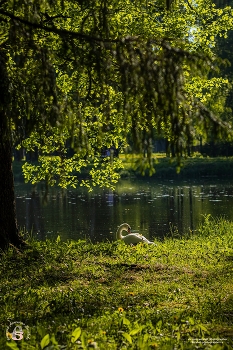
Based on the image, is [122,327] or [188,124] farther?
[188,124]

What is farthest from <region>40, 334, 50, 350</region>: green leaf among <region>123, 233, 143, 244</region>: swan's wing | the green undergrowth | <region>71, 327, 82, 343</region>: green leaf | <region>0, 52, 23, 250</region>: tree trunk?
<region>123, 233, 143, 244</region>: swan's wing

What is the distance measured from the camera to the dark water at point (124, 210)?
73.8ft

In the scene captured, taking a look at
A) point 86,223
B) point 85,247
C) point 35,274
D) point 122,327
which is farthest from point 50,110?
point 86,223

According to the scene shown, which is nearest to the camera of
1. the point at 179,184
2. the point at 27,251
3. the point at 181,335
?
the point at 181,335

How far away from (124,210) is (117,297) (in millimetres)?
20660

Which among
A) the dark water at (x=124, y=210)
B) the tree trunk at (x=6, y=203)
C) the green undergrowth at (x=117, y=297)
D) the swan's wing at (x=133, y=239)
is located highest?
the tree trunk at (x=6, y=203)

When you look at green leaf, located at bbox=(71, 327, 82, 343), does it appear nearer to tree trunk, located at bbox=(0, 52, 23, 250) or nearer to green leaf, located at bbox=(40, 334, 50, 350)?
green leaf, located at bbox=(40, 334, 50, 350)

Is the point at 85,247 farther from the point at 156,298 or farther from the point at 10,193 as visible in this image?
the point at 156,298

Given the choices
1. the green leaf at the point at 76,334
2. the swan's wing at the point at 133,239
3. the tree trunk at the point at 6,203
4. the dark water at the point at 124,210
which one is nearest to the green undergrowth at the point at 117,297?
the green leaf at the point at 76,334

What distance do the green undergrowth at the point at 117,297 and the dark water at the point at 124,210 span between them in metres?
6.45

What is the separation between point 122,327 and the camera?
657 cm

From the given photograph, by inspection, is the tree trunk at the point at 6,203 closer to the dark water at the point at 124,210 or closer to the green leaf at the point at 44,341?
the dark water at the point at 124,210

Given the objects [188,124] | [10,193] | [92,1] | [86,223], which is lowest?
[86,223]

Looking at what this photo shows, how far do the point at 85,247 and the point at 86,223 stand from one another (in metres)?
11.9
